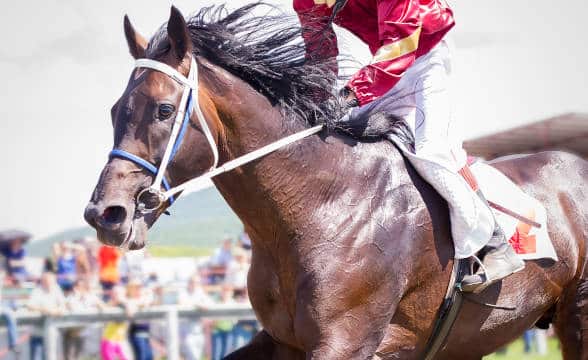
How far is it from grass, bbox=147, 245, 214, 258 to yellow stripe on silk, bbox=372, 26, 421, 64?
25.5 ft

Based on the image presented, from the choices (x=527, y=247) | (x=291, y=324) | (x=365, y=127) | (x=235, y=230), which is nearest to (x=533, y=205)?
(x=527, y=247)

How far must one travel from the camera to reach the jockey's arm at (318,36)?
14.2 feet

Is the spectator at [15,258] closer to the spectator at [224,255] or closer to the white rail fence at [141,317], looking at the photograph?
the white rail fence at [141,317]

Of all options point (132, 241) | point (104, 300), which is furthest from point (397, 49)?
point (104, 300)

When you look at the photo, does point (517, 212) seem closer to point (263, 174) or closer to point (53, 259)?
point (263, 174)

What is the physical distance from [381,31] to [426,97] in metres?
0.40

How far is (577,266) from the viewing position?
198 inches

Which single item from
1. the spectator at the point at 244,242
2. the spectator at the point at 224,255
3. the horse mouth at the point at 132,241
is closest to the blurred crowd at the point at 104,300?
the spectator at the point at 224,255

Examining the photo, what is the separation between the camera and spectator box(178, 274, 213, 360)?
1003cm

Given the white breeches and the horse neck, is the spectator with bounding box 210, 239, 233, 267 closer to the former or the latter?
the white breeches

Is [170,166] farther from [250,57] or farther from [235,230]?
[235,230]

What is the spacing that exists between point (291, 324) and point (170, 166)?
0.92 metres

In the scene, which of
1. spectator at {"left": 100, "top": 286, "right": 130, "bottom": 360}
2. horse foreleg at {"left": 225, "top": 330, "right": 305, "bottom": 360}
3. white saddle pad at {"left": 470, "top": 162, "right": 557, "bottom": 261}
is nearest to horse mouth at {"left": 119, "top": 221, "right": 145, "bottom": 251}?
horse foreleg at {"left": 225, "top": 330, "right": 305, "bottom": 360}

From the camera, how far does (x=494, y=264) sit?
4.36m
